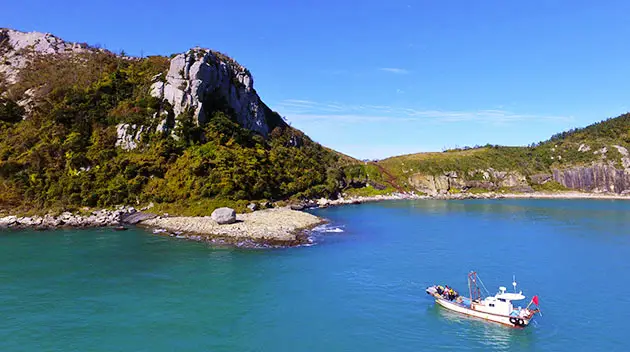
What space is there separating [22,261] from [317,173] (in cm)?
8492

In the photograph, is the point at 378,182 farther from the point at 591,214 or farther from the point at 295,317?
the point at 295,317

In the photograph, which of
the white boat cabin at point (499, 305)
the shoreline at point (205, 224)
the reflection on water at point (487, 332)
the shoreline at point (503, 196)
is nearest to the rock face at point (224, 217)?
the shoreline at point (205, 224)

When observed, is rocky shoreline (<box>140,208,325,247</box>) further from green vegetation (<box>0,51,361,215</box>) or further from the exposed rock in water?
green vegetation (<box>0,51,361,215</box>)

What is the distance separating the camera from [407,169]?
6644 inches

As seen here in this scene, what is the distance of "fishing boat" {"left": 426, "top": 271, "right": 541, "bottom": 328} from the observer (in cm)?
3005

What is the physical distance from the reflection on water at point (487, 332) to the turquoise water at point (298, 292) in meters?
0.14

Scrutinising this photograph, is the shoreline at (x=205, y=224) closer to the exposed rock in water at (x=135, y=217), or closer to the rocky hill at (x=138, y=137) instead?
the exposed rock in water at (x=135, y=217)

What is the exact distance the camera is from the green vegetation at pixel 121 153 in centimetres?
7925

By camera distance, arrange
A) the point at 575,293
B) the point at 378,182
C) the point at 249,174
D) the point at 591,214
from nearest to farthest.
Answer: the point at 575,293
the point at 249,174
the point at 591,214
the point at 378,182

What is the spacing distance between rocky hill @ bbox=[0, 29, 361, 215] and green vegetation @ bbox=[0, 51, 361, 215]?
0.82 feet

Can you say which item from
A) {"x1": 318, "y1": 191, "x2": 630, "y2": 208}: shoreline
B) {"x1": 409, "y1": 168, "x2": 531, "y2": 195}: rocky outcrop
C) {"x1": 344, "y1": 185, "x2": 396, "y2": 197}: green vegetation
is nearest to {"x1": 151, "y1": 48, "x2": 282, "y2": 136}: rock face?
{"x1": 344, "y1": 185, "x2": 396, "y2": 197}: green vegetation

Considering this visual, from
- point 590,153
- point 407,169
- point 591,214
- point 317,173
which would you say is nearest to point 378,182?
point 407,169

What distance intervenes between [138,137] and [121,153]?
5.41 metres

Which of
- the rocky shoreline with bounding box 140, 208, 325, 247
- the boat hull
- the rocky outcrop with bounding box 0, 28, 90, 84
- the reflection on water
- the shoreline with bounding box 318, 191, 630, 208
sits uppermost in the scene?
the rocky outcrop with bounding box 0, 28, 90, 84
